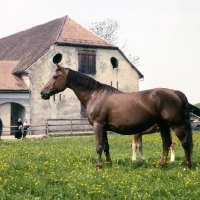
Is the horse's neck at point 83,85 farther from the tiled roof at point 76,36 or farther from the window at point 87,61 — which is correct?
the window at point 87,61

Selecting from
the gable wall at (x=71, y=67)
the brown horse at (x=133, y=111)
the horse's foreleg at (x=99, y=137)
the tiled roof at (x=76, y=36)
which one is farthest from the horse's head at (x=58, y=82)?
the tiled roof at (x=76, y=36)

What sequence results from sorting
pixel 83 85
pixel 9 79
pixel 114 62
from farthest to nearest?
pixel 114 62 → pixel 9 79 → pixel 83 85

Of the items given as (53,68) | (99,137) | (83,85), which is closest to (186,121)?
(99,137)

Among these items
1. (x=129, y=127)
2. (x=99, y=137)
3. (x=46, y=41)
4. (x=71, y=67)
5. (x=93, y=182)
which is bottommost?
(x=93, y=182)

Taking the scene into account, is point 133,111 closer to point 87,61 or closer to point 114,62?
point 87,61

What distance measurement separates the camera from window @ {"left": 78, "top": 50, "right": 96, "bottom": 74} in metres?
36.5

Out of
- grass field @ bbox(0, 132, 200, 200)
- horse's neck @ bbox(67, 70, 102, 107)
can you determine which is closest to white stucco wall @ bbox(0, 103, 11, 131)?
horse's neck @ bbox(67, 70, 102, 107)

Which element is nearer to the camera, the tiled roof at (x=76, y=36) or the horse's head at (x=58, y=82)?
the horse's head at (x=58, y=82)

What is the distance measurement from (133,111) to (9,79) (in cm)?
2533

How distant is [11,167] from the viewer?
10.4 m

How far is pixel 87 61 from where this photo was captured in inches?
1447

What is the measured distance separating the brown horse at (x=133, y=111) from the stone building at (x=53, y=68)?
22.9 meters

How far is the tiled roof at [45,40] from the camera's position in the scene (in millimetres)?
35481

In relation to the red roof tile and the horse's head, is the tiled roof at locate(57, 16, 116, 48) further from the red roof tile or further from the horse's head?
the horse's head
